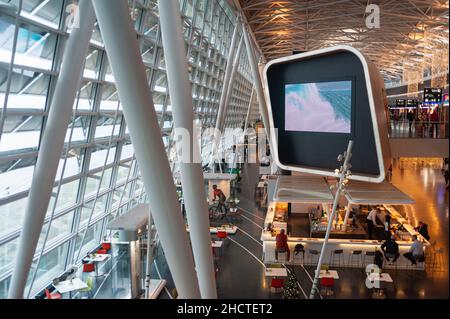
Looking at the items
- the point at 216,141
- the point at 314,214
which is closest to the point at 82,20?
the point at 314,214

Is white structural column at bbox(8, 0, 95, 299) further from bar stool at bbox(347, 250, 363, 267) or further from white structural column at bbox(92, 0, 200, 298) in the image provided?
bar stool at bbox(347, 250, 363, 267)

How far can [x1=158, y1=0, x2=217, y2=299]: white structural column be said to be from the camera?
8.87m

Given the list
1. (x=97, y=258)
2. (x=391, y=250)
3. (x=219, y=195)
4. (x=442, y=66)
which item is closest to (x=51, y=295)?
(x=97, y=258)

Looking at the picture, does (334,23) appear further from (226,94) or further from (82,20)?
(82,20)

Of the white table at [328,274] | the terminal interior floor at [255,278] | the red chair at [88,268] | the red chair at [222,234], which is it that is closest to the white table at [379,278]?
the terminal interior floor at [255,278]

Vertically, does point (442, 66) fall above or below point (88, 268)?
above

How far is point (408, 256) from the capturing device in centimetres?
1694

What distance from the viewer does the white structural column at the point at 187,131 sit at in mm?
8867

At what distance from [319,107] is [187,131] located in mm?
8142

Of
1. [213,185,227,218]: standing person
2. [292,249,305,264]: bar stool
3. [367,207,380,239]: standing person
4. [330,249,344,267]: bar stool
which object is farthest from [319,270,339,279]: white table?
[213,185,227,218]: standing person

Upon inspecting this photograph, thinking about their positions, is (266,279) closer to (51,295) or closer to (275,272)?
(275,272)

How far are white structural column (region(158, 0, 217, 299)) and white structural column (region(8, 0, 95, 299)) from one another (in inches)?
59.6

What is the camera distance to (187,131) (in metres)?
9.16

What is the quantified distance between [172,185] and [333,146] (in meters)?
10.2
